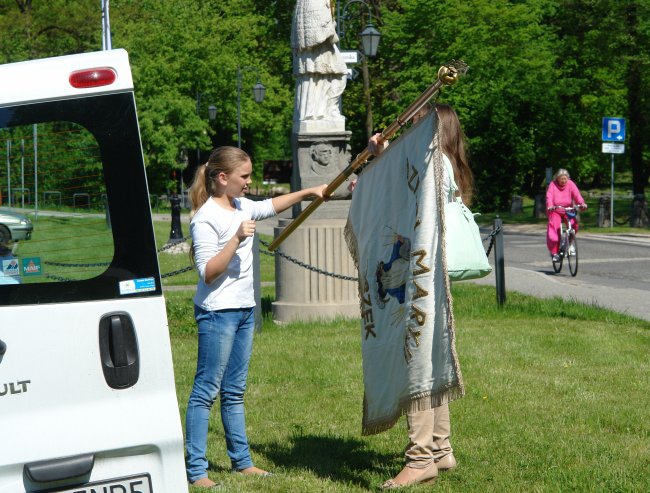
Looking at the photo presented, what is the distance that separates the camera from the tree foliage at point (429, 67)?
132 feet

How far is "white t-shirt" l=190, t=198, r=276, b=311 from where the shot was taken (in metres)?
5.76

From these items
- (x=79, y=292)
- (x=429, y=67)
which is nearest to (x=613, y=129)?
(x=429, y=67)

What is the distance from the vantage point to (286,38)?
61781 millimetres

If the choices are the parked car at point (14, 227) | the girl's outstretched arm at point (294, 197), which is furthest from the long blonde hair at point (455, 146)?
the parked car at point (14, 227)

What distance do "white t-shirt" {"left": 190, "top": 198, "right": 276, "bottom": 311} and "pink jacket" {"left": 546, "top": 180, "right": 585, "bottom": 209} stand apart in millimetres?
14143

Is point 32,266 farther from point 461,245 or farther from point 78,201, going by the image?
point 461,245

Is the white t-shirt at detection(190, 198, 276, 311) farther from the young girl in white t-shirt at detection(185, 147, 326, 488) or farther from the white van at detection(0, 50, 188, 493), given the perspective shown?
the white van at detection(0, 50, 188, 493)

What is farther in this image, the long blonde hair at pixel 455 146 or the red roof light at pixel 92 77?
the long blonde hair at pixel 455 146

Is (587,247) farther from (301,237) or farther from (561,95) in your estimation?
(561,95)

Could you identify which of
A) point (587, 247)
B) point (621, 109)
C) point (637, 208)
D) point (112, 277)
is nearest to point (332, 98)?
point (112, 277)

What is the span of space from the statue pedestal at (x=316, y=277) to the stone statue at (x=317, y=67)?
150 centimetres

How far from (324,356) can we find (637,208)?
26132 mm

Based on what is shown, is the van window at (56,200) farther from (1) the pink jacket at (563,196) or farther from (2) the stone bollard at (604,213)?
(2) the stone bollard at (604,213)

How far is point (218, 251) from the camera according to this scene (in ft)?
18.9
